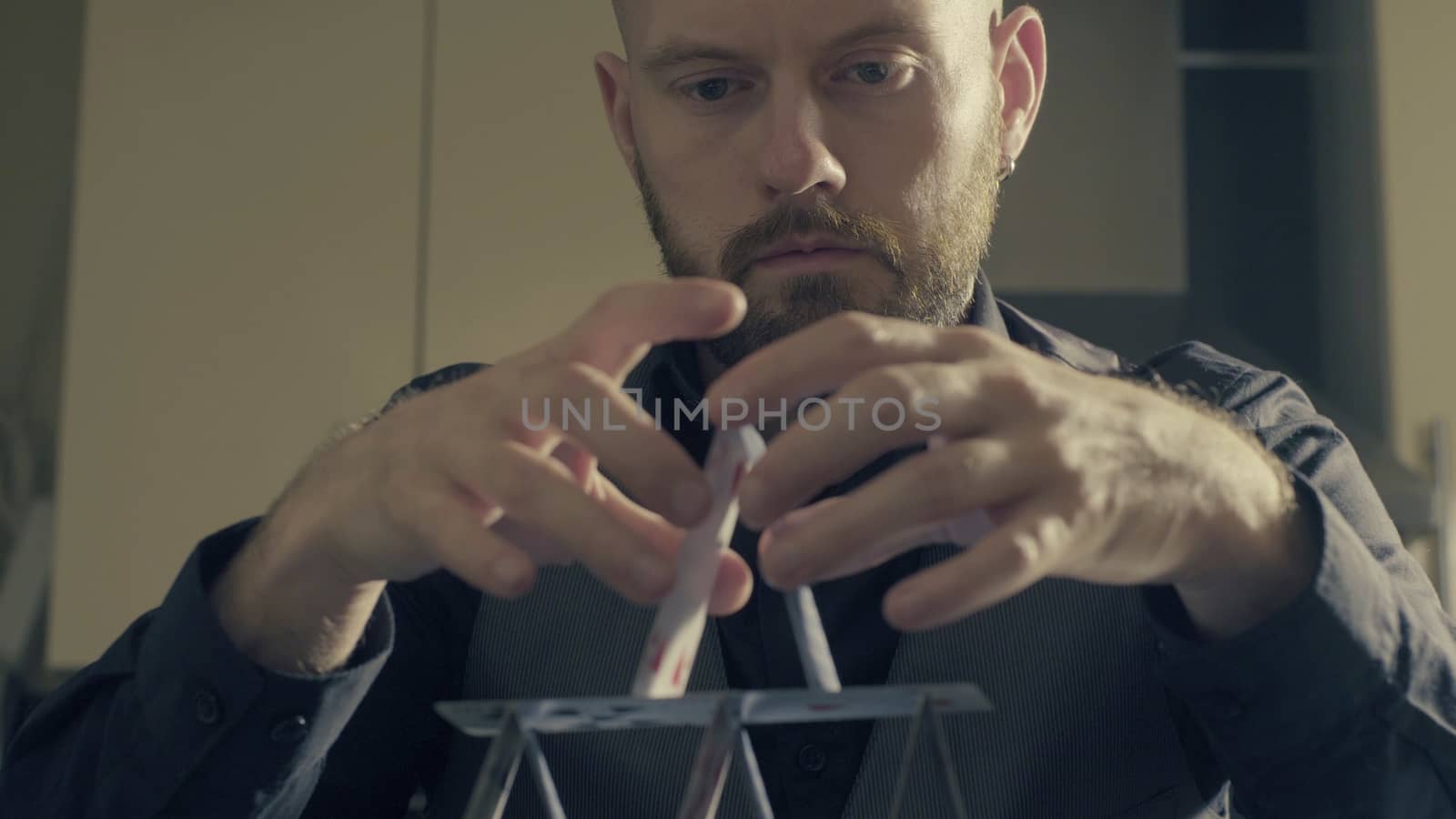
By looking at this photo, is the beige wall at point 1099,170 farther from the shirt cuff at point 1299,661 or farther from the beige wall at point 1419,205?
the shirt cuff at point 1299,661

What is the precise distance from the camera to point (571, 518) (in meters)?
0.66

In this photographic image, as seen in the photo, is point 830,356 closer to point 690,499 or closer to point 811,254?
point 690,499

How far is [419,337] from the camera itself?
2.39 m

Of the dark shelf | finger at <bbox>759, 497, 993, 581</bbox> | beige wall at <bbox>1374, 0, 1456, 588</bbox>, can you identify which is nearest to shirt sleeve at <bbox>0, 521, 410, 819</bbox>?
finger at <bbox>759, 497, 993, 581</bbox>

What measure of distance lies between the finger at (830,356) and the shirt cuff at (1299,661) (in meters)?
0.22

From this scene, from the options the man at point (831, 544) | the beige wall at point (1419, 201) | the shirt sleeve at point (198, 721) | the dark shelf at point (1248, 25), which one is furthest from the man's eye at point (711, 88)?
the dark shelf at point (1248, 25)

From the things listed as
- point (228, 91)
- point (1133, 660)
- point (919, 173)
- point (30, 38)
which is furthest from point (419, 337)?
point (1133, 660)

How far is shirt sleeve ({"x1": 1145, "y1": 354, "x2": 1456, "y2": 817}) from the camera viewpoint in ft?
2.47

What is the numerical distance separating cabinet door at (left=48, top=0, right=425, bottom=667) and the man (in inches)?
40.9

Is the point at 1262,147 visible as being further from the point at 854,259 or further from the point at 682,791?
the point at 682,791

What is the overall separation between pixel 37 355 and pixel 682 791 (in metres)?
1.90

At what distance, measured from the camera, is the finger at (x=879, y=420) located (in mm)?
629

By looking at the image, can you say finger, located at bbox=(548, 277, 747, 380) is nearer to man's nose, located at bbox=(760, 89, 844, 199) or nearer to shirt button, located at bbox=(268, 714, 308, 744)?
shirt button, located at bbox=(268, 714, 308, 744)

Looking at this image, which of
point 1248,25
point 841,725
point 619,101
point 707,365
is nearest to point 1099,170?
point 1248,25
